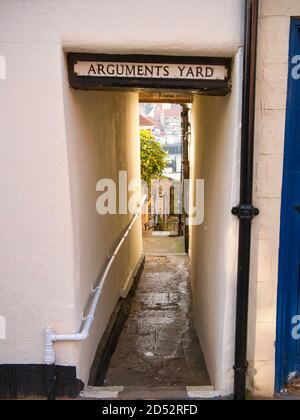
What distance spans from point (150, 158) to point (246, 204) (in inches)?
458

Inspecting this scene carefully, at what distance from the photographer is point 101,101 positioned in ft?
16.6

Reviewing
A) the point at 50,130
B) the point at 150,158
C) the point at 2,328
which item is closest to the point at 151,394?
the point at 2,328

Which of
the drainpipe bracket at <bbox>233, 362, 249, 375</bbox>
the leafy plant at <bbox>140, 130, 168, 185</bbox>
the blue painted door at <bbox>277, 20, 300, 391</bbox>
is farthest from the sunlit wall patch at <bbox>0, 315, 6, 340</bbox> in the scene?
the leafy plant at <bbox>140, 130, 168, 185</bbox>

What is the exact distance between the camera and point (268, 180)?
10.7 ft

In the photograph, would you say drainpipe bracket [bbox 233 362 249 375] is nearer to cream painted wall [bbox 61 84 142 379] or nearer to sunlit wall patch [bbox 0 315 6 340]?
cream painted wall [bbox 61 84 142 379]

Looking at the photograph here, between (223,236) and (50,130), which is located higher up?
(50,130)

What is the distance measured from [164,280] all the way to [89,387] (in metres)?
5.45

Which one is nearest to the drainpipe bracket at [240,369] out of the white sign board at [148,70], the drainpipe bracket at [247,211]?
the drainpipe bracket at [247,211]

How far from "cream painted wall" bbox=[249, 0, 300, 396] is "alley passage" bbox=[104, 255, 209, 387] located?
1.14 m

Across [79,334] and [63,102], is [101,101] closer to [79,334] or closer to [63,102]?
[63,102]

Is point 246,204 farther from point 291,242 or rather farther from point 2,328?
point 2,328

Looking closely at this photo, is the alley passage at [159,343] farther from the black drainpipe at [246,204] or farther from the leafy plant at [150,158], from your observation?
the leafy plant at [150,158]

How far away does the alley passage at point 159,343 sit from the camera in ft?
14.9

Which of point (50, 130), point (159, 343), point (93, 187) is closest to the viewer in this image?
point (50, 130)
